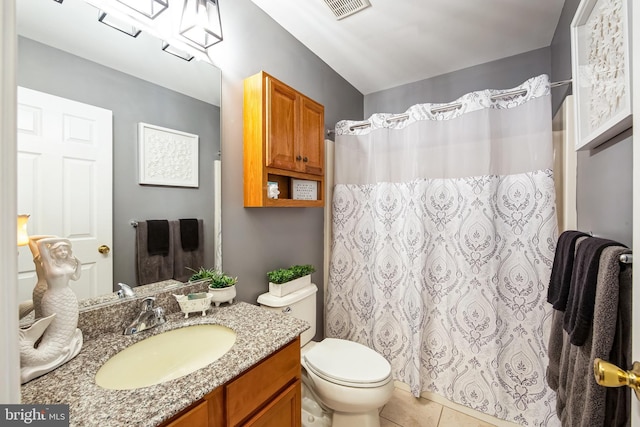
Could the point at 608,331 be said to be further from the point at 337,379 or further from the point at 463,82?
the point at 463,82

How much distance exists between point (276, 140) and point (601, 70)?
1292 mm

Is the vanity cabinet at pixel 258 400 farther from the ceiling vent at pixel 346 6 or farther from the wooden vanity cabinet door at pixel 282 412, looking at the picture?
the ceiling vent at pixel 346 6

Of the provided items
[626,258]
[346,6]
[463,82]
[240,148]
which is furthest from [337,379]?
[463,82]

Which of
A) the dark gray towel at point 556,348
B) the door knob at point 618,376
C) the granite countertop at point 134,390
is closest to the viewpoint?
the door knob at point 618,376

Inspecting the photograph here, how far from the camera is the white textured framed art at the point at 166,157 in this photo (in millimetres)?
1080

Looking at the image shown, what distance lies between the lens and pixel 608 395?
0.71 metres

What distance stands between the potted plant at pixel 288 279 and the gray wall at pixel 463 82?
1.72 meters

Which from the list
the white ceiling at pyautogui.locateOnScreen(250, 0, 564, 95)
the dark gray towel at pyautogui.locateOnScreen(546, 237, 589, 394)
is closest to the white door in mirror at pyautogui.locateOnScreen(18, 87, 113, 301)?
the white ceiling at pyautogui.locateOnScreen(250, 0, 564, 95)

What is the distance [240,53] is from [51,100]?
91cm

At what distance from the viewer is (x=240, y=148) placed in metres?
1.45

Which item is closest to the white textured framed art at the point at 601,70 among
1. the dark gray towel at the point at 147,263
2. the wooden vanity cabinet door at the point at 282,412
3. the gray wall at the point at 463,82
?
the gray wall at the point at 463,82

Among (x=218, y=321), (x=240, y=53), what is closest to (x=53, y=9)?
(x=240, y=53)

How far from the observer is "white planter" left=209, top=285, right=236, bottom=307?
4.09 feet

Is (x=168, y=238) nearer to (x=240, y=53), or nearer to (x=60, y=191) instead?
(x=60, y=191)
